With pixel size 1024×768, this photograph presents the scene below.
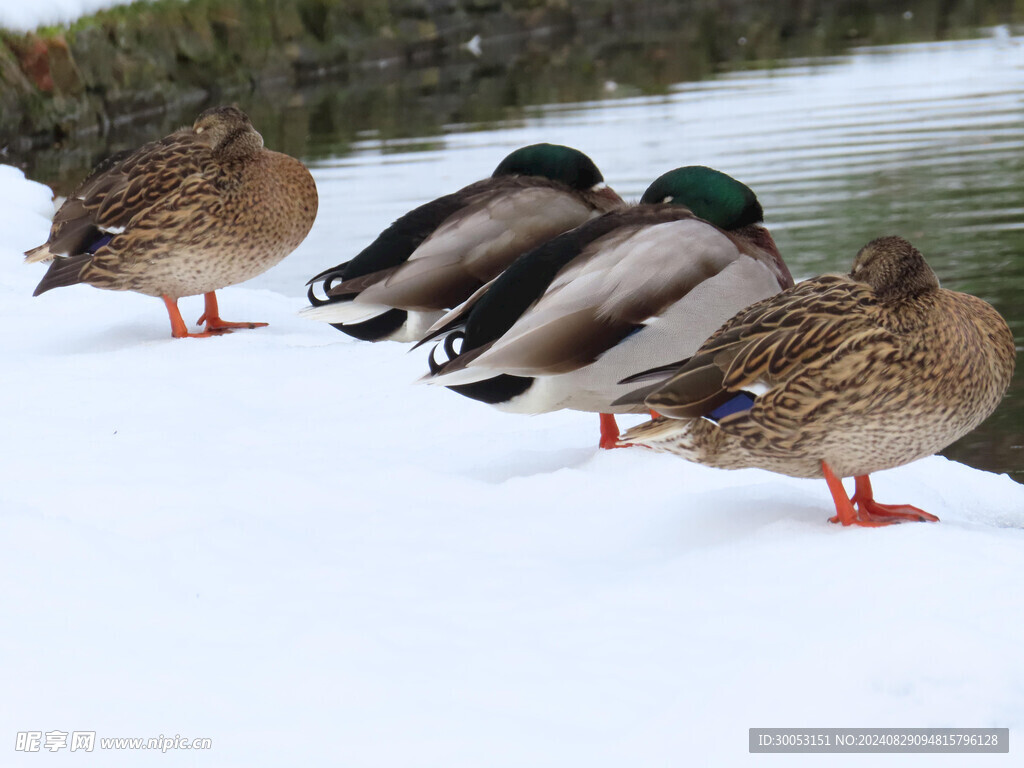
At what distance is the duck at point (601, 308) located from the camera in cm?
349

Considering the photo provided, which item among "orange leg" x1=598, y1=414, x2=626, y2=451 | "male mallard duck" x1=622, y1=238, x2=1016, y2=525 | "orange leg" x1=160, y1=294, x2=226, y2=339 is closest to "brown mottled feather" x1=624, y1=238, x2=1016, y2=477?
"male mallard duck" x1=622, y1=238, x2=1016, y2=525

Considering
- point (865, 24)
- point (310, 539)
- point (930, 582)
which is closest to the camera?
point (930, 582)

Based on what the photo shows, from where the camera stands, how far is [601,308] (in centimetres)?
350

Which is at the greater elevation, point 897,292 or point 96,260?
point 897,292

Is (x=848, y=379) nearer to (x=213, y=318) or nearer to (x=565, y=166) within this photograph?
(x=565, y=166)

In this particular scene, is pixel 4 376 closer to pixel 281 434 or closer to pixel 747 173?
pixel 281 434

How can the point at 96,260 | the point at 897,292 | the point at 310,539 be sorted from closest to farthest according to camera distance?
the point at 897,292
the point at 310,539
the point at 96,260

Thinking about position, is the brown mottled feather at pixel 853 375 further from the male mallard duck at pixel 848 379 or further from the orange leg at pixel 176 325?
the orange leg at pixel 176 325

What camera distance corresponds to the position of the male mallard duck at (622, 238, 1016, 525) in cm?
270

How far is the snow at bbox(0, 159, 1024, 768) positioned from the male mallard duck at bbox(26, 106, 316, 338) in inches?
51.4

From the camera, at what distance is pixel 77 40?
1642 cm

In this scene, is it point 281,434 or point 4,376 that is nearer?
point 281,434

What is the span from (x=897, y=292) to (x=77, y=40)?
1520 cm

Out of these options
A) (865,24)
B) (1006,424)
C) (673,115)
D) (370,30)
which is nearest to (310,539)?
(1006,424)
